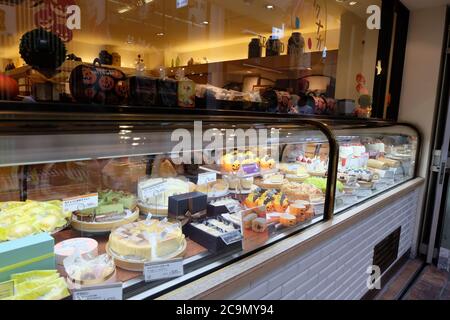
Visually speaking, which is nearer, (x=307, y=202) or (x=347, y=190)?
(x=307, y=202)

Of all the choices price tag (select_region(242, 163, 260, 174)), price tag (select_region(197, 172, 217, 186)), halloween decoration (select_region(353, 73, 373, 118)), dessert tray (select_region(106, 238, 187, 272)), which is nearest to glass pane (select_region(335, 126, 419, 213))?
halloween decoration (select_region(353, 73, 373, 118))

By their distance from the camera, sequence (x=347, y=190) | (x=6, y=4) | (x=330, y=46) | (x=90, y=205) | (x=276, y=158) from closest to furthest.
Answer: (x=90, y=205), (x=347, y=190), (x=276, y=158), (x=6, y=4), (x=330, y=46)

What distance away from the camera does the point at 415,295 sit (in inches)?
128

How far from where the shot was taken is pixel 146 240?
141 centimetres

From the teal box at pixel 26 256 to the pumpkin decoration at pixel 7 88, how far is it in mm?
523

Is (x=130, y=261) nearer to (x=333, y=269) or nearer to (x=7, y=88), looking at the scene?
(x=7, y=88)

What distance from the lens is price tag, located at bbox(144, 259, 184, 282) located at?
1.26 m

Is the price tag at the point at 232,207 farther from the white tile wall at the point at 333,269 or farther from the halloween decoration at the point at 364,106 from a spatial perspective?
the halloween decoration at the point at 364,106

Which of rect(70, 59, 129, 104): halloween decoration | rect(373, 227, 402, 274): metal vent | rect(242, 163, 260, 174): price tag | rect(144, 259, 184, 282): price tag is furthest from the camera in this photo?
rect(373, 227, 402, 274): metal vent

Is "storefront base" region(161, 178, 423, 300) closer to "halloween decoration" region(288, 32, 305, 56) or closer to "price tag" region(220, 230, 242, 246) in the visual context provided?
"price tag" region(220, 230, 242, 246)

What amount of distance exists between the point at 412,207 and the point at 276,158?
6.88ft

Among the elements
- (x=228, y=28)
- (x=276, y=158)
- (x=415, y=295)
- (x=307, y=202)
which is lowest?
(x=415, y=295)

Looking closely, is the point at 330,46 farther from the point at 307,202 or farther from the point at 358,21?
the point at 307,202
